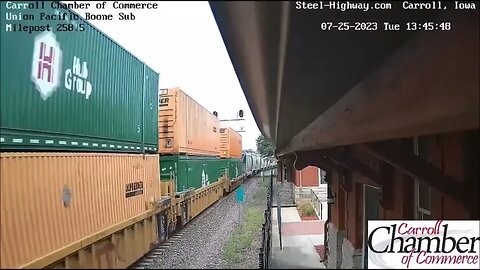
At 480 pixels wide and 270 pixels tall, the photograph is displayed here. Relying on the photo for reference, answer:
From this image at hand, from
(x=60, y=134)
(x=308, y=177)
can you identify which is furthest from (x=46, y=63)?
(x=308, y=177)

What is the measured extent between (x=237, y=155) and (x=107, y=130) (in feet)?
79.7

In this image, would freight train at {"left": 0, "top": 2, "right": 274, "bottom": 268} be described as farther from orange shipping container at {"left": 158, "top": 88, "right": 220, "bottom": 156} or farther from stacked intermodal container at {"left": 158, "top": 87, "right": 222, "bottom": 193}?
stacked intermodal container at {"left": 158, "top": 87, "right": 222, "bottom": 193}

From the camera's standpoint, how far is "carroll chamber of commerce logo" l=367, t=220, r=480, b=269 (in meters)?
2.08

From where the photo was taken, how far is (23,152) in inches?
168

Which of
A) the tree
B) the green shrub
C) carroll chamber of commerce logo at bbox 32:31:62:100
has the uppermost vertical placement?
carroll chamber of commerce logo at bbox 32:31:62:100

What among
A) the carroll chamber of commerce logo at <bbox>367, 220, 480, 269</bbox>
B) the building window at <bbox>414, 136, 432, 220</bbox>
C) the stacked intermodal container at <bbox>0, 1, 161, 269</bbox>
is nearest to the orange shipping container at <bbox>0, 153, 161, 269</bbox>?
the stacked intermodal container at <bbox>0, 1, 161, 269</bbox>

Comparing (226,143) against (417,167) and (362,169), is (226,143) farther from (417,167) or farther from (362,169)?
(417,167)

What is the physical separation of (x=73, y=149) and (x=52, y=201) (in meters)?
1.33

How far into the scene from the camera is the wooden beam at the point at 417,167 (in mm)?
2139

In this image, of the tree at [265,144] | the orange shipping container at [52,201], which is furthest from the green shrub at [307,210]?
the orange shipping container at [52,201]

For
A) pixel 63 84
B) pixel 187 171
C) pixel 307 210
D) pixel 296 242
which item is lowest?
pixel 307 210

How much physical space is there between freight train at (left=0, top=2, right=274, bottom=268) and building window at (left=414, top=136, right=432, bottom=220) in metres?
2.21

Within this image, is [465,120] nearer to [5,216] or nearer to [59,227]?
[5,216]

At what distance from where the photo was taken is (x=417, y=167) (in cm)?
214
